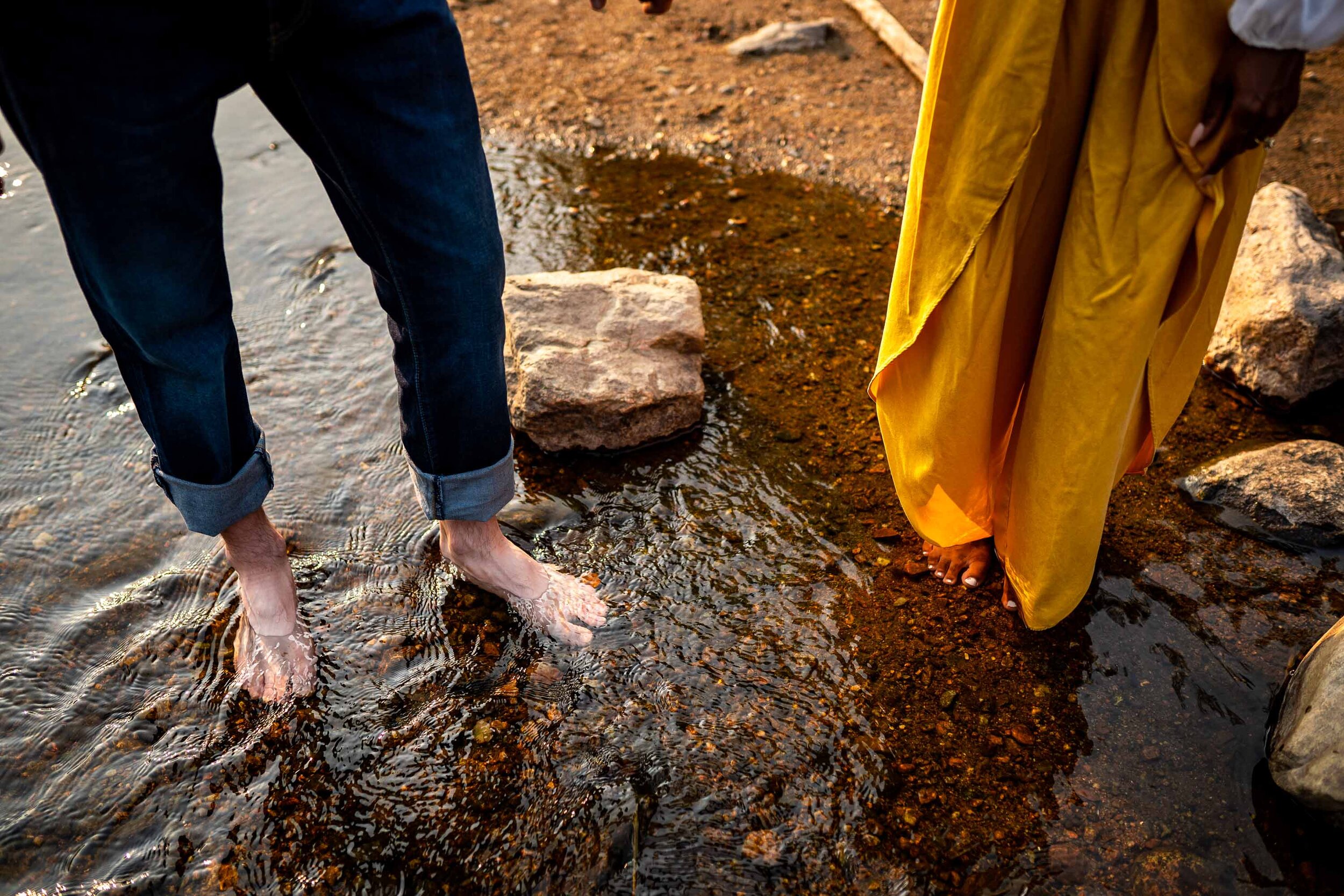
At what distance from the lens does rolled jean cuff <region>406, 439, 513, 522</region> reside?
6.16 ft

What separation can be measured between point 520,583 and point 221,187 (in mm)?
1054

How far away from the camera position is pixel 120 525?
2486mm

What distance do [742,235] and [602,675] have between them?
2112 mm

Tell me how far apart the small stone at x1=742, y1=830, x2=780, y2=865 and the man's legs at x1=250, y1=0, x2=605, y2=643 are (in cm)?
86

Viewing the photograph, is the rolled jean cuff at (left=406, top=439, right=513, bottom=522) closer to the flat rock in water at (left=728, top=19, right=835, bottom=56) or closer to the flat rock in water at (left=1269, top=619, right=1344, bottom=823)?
the flat rock in water at (left=1269, top=619, right=1344, bottom=823)

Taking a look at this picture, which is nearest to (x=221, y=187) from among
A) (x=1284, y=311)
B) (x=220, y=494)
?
(x=220, y=494)

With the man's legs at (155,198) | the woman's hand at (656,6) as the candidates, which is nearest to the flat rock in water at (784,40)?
the woman's hand at (656,6)

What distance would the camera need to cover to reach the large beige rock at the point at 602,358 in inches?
101

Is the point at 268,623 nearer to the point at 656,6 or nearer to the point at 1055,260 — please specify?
the point at 656,6

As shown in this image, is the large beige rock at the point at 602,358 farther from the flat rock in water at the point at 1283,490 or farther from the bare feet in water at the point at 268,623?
the flat rock in water at the point at 1283,490

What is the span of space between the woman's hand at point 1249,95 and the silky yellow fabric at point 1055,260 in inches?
1.1

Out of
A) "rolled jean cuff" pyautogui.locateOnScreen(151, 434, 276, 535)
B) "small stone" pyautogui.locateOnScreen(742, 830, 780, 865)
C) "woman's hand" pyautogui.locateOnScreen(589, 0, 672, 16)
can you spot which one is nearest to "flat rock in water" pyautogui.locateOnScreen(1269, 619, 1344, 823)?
"small stone" pyautogui.locateOnScreen(742, 830, 780, 865)

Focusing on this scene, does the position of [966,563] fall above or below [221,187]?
below

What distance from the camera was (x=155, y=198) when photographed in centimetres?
143
